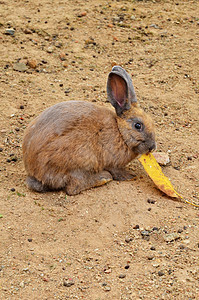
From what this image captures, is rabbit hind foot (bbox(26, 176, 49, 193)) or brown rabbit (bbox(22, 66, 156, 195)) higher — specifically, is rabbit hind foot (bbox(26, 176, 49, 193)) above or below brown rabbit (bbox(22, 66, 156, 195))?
below

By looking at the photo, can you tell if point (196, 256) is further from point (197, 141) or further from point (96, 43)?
point (96, 43)

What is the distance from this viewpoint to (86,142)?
554 cm

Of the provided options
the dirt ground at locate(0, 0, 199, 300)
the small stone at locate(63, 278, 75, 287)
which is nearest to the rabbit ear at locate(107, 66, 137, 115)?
the dirt ground at locate(0, 0, 199, 300)

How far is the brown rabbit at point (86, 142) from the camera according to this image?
Result: 5.37 metres

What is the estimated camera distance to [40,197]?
5457 millimetres

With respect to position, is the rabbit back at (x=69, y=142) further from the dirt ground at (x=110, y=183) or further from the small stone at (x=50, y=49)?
the small stone at (x=50, y=49)

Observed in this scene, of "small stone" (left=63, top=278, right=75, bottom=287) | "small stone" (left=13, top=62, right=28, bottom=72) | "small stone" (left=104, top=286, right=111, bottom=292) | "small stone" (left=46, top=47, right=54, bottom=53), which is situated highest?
"small stone" (left=46, top=47, right=54, bottom=53)

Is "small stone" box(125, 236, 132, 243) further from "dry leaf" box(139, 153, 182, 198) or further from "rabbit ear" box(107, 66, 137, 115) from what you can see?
"rabbit ear" box(107, 66, 137, 115)

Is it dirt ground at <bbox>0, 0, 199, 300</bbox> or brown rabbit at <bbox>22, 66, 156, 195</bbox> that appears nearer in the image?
dirt ground at <bbox>0, 0, 199, 300</bbox>

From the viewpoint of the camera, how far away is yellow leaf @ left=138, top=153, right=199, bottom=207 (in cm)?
555

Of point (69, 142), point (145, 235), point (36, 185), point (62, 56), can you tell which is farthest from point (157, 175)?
point (62, 56)

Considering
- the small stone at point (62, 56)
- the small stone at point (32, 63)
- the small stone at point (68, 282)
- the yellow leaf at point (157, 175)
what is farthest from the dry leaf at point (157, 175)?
the small stone at point (62, 56)

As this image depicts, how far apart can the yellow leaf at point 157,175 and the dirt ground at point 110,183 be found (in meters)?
0.13

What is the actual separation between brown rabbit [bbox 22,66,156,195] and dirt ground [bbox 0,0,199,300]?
22 centimetres
